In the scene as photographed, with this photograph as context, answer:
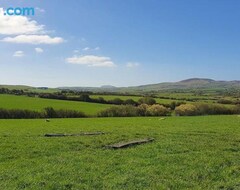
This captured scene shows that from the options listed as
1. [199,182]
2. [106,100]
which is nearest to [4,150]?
[199,182]

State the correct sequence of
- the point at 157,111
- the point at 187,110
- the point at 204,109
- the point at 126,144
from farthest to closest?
1. the point at 204,109
2. the point at 157,111
3. the point at 187,110
4. the point at 126,144

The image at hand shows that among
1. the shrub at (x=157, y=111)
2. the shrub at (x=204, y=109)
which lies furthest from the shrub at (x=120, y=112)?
the shrub at (x=204, y=109)

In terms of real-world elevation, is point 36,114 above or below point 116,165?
below

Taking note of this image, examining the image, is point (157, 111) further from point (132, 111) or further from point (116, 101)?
point (116, 101)

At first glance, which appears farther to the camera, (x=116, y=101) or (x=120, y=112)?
(x=116, y=101)

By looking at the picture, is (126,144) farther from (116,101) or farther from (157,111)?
(116,101)

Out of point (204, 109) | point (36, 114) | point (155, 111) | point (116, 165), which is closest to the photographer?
point (116, 165)

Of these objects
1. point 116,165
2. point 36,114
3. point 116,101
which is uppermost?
point 116,165

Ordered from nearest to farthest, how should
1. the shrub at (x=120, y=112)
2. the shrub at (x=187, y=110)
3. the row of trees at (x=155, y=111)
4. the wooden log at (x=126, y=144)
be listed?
1. the wooden log at (x=126, y=144)
2. the shrub at (x=120, y=112)
3. the shrub at (x=187, y=110)
4. the row of trees at (x=155, y=111)

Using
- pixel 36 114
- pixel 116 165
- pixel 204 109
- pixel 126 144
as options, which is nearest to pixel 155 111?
pixel 204 109

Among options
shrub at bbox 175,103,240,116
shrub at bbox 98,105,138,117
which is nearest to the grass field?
shrub at bbox 98,105,138,117

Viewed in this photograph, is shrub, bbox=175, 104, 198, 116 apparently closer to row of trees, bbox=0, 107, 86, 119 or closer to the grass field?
row of trees, bbox=0, 107, 86, 119

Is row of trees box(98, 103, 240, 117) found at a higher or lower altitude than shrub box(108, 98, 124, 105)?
lower

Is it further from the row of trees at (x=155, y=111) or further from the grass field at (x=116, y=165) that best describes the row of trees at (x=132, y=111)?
the grass field at (x=116, y=165)
